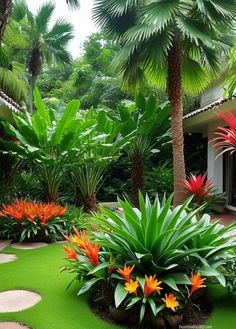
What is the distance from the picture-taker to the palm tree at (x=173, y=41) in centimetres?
857

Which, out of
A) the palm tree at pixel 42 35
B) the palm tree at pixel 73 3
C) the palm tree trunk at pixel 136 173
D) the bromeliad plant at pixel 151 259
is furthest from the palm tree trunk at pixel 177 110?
the palm tree at pixel 42 35

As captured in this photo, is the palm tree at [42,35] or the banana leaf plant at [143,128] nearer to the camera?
the banana leaf plant at [143,128]

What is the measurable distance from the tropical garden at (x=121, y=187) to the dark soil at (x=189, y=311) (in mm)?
16

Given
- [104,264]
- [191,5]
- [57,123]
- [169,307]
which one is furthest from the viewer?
[191,5]

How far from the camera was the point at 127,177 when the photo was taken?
51.0 feet

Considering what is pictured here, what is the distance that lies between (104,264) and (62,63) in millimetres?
17503

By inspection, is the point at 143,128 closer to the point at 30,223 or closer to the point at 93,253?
the point at 30,223

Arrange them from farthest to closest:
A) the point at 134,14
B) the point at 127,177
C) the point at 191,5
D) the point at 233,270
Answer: the point at 127,177 < the point at 134,14 < the point at 191,5 < the point at 233,270

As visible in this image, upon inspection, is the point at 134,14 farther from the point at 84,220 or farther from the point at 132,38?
the point at 84,220

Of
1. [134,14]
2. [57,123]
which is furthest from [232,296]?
[134,14]

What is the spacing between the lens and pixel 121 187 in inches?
581

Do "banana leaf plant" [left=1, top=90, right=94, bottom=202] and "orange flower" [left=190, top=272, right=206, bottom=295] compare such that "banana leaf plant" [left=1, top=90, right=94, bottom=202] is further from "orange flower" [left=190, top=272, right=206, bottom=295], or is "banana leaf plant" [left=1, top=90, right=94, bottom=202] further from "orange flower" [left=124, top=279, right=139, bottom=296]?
"orange flower" [left=190, top=272, right=206, bottom=295]

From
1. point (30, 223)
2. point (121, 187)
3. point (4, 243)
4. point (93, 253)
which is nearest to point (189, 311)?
point (93, 253)

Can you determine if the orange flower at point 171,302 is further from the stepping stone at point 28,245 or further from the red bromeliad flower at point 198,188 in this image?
the red bromeliad flower at point 198,188
